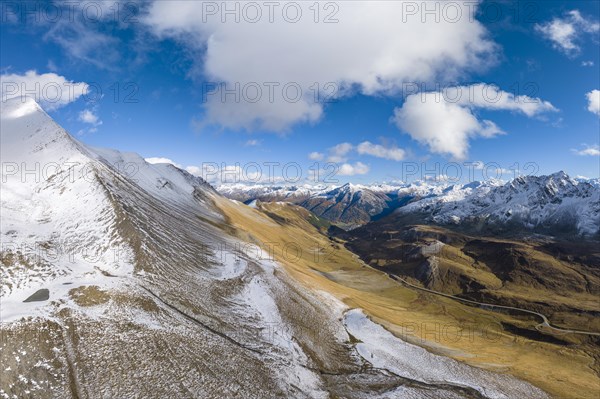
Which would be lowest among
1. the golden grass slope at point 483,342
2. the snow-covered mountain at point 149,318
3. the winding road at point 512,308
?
the winding road at point 512,308

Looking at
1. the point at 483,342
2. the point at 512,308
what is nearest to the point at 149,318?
the point at 483,342

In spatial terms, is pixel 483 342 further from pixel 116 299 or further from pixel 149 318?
pixel 116 299

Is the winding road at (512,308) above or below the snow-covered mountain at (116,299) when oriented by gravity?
below

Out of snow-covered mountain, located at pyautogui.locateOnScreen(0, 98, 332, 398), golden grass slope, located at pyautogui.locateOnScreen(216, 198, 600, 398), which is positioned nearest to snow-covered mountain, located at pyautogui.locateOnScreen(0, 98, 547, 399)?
snow-covered mountain, located at pyautogui.locateOnScreen(0, 98, 332, 398)

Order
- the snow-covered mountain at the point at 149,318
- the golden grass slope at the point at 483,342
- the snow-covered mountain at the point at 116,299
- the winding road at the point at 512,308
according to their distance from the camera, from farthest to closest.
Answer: the winding road at the point at 512,308 < the golden grass slope at the point at 483,342 < the snow-covered mountain at the point at 149,318 < the snow-covered mountain at the point at 116,299

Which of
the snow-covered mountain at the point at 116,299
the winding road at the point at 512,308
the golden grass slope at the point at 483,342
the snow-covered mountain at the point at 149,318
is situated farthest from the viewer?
the winding road at the point at 512,308

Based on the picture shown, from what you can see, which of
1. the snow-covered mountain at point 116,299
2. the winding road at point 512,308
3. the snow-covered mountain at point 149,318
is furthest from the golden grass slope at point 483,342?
the snow-covered mountain at point 116,299

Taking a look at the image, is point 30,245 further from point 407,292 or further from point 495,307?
point 495,307

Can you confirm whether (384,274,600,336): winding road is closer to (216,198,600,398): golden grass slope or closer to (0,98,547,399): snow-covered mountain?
(216,198,600,398): golden grass slope

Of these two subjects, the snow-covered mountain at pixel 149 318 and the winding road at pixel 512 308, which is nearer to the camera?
the snow-covered mountain at pixel 149 318

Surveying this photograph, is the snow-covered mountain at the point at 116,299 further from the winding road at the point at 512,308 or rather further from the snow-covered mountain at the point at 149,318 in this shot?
the winding road at the point at 512,308

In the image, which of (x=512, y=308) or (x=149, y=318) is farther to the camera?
(x=512, y=308)
